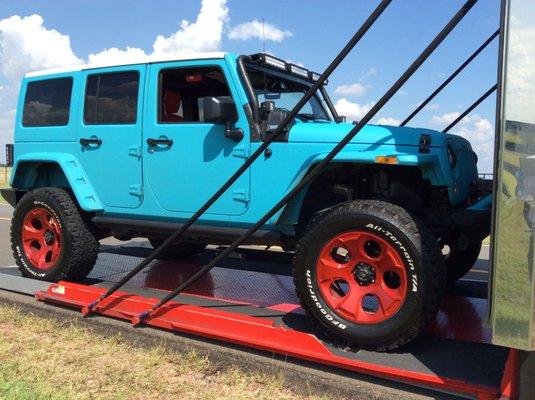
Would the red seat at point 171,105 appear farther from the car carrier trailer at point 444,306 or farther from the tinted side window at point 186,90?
the car carrier trailer at point 444,306

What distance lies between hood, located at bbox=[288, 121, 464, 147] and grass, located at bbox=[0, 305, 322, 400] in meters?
1.65

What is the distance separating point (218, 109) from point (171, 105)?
984 millimetres

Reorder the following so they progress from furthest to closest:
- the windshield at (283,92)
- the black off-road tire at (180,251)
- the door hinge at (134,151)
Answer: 1. the black off-road tire at (180,251)
2. the door hinge at (134,151)
3. the windshield at (283,92)

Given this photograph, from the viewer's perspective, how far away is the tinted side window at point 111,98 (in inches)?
187

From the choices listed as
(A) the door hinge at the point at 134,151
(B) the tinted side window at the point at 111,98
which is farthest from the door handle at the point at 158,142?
(B) the tinted side window at the point at 111,98

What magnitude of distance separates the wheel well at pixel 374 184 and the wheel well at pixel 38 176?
2656 millimetres

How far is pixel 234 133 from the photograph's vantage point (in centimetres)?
408

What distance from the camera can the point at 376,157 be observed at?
342cm

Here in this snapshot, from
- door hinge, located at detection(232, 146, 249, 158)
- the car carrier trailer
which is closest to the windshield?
door hinge, located at detection(232, 146, 249, 158)

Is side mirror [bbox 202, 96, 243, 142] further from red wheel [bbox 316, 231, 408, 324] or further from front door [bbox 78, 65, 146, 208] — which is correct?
red wheel [bbox 316, 231, 408, 324]

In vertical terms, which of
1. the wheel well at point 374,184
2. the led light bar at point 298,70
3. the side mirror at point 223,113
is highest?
the led light bar at point 298,70

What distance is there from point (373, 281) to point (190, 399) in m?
1.34

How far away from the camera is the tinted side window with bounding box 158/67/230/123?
4.48 meters

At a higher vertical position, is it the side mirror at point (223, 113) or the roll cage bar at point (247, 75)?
the roll cage bar at point (247, 75)
